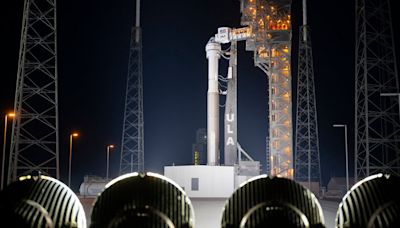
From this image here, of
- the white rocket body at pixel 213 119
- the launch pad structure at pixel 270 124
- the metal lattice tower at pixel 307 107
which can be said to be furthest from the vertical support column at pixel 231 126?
the metal lattice tower at pixel 307 107

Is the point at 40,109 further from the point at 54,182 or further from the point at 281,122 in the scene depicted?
the point at 54,182

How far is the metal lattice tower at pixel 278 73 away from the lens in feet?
169

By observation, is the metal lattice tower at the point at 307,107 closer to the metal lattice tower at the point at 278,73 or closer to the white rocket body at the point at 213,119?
the metal lattice tower at the point at 278,73

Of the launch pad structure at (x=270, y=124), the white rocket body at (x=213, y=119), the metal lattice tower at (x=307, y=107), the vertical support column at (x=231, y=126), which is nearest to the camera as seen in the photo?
the launch pad structure at (x=270, y=124)

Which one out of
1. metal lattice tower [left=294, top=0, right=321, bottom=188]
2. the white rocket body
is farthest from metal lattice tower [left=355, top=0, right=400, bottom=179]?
the white rocket body

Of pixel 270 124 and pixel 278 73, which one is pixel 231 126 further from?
pixel 278 73

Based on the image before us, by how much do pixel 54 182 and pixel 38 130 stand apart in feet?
275

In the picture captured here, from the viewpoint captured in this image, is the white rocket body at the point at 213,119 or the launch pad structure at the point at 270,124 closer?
the launch pad structure at the point at 270,124

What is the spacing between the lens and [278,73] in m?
53.0

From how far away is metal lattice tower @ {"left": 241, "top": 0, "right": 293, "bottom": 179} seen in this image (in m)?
51.5

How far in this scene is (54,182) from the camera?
7.39 meters

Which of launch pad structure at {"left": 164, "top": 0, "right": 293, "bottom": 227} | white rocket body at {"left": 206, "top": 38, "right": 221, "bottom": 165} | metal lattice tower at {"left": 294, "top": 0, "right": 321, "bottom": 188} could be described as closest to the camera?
launch pad structure at {"left": 164, "top": 0, "right": 293, "bottom": 227}

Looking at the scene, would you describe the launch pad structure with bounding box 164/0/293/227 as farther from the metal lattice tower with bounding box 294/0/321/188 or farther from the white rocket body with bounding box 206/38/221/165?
the metal lattice tower with bounding box 294/0/321/188

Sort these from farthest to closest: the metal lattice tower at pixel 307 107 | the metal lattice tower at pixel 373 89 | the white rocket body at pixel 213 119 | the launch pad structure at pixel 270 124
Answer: the white rocket body at pixel 213 119
the metal lattice tower at pixel 307 107
the launch pad structure at pixel 270 124
the metal lattice tower at pixel 373 89
